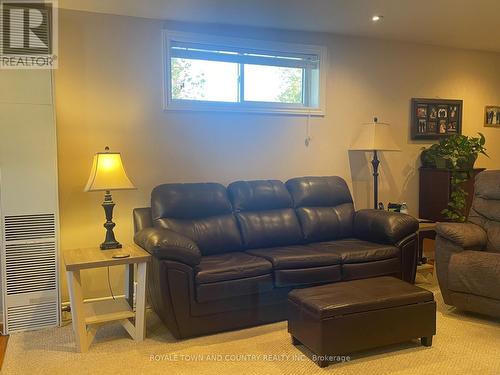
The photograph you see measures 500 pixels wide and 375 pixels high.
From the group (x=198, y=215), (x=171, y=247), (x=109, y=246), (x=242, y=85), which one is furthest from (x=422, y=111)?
A: (x=109, y=246)

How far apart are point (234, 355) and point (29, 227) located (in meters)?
1.67

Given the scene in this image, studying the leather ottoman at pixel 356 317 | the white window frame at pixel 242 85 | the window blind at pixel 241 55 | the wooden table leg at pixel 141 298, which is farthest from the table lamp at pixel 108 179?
the leather ottoman at pixel 356 317

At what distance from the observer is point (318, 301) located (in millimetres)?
2574

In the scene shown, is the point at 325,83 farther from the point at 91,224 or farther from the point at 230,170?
the point at 91,224

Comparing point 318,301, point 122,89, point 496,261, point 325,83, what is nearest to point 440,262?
point 496,261

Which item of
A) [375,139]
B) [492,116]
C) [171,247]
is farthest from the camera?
[492,116]

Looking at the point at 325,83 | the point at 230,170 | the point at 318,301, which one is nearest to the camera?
the point at 318,301

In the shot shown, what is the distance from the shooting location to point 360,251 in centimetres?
339

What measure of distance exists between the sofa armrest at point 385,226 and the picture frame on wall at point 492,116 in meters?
2.29

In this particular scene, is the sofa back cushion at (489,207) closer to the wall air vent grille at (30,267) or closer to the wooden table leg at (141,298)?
the wooden table leg at (141,298)

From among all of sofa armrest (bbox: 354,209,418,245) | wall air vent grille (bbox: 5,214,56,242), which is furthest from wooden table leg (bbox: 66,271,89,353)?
sofa armrest (bbox: 354,209,418,245)

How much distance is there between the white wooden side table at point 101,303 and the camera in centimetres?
276

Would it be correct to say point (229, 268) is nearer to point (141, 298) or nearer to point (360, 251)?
point (141, 298)

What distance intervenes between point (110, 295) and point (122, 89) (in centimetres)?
170
